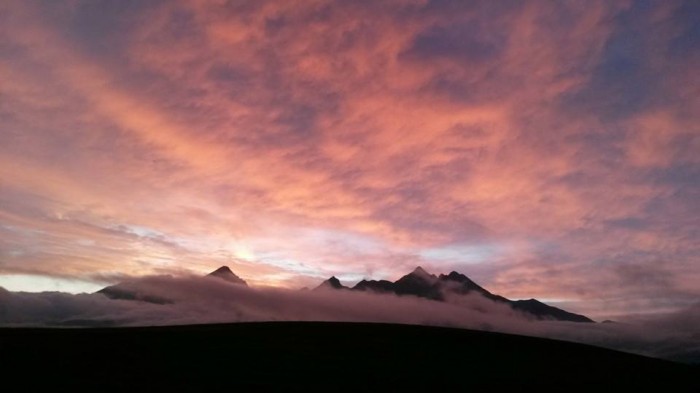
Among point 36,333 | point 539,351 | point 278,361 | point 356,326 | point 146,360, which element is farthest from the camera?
point 356,326

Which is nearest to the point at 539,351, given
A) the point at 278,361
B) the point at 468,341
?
the point at 468,341

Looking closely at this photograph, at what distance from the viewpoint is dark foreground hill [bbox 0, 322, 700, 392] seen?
120ft

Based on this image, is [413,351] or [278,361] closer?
[278,361]

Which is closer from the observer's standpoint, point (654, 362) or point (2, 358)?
point (2, 358)

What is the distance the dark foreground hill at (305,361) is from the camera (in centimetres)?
3644

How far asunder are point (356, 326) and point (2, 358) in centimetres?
4288

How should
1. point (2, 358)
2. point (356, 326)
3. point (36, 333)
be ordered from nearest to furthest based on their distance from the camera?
point (2, 358) → point (36, 333) → point (356, 326)

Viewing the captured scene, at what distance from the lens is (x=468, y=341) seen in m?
65.4

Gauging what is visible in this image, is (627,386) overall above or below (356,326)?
below

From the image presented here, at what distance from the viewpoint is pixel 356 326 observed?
7162 centimetres

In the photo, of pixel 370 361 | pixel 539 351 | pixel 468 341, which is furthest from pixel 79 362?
pixel 539 351

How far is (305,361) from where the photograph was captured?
151ft

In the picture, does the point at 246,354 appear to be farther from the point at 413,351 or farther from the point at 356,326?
the point at 356,326

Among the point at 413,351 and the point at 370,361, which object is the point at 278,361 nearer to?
the point at 370,361
